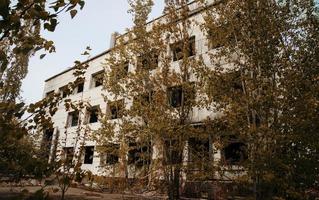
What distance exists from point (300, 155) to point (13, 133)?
26.1 ft

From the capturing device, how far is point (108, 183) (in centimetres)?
1574

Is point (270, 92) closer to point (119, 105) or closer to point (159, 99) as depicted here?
point (159, 99)

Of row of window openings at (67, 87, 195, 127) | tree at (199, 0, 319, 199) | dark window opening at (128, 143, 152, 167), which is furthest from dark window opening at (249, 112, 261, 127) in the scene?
dark window opening at (128, 143, 152, 167)

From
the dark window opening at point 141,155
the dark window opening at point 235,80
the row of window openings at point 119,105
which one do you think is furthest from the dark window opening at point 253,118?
the dark window opening at point 141,155

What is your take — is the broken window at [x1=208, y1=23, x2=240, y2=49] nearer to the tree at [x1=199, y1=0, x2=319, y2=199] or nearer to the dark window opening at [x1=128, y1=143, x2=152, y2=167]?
the tree at [x1=199, y1=0, x2=319, y2=199]

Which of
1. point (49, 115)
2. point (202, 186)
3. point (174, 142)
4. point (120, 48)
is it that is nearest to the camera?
point (49, 115)

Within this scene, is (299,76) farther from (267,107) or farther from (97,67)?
(97,67)

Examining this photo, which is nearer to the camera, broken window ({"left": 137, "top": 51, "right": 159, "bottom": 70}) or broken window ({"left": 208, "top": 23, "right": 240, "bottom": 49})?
broken window ({"left": 208, "top": 23, "right": 240, "bottom": 49})

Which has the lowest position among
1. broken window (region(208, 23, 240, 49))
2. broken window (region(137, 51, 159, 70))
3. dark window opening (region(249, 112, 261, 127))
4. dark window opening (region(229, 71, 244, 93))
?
dark window opening (region(249, 112, 261, 127))

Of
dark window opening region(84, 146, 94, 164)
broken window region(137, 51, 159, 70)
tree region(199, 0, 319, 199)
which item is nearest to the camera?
tree region(199, 0, 319, 199)

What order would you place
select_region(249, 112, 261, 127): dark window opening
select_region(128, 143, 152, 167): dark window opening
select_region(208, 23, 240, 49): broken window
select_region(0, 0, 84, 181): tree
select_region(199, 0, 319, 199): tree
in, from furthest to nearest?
1. select_region(128, 143, 152, 167): dark window opening
2. select_region(208, 23, 240, 49): broken window
3. select_region(249, 112, 261, 127): dark window opening
4. select_region(199, 0, 319, 199): tree
5. select_region(0, 0, 84, 181): tree

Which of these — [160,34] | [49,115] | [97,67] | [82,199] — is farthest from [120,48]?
[49,115]

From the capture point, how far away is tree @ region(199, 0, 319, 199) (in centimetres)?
823

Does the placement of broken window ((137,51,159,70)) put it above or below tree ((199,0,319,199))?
above
